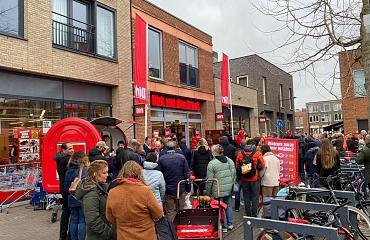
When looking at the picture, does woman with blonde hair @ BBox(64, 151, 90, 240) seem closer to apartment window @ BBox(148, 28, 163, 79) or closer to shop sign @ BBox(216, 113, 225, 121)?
apartment window @ BBox(148, 28, 163, 79)

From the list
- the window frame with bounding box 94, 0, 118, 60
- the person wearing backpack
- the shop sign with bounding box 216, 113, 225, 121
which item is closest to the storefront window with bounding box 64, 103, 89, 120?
the window frame with bounding box 94, 0, 118, 60

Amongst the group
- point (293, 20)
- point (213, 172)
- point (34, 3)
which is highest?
point (34, 3)

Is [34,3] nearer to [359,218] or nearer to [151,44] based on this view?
[151,44]

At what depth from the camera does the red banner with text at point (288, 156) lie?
9.99 metres

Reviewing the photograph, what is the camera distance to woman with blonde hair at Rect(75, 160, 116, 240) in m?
4.12

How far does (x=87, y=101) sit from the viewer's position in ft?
45.1

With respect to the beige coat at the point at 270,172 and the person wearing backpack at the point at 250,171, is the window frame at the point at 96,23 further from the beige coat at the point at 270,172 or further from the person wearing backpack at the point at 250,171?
the beige coat at the point at 270,172

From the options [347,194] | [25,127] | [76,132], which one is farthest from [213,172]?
[25,127]

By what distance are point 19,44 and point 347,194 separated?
9633 millimetres

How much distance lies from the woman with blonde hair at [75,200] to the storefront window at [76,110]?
6.84 metres

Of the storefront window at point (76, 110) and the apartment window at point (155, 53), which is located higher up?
the apartment window at point (155, 53)

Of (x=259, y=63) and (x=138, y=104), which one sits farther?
(x=259, y=63)

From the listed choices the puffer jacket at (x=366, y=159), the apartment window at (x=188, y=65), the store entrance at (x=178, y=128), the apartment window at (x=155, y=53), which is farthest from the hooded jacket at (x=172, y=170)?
the apartment window at (x=188, y=65)

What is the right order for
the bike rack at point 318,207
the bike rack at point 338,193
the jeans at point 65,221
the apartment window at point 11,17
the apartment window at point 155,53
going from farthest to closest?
the apartment window at point 155,53
the apartment window at point 11,17
the jeans at point 65,221
the bike rack at point 338,193
the bike rack at point 318,207
